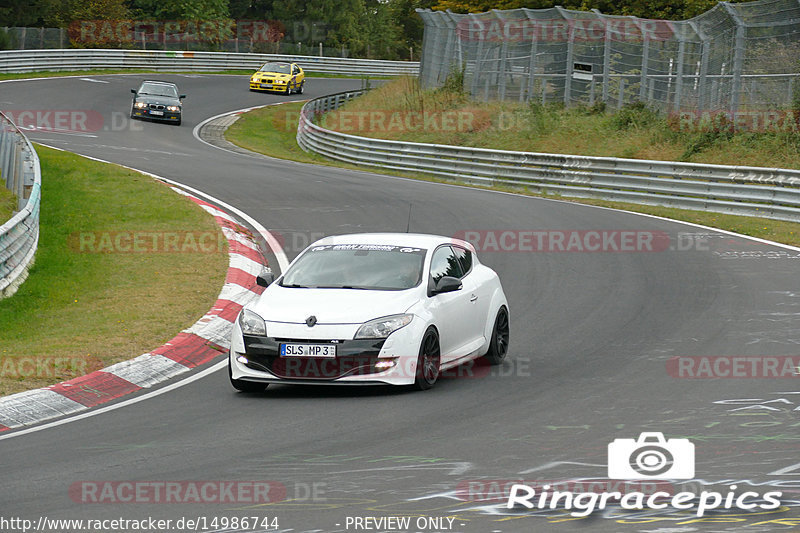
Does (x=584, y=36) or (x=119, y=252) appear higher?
(x=584, y=36)

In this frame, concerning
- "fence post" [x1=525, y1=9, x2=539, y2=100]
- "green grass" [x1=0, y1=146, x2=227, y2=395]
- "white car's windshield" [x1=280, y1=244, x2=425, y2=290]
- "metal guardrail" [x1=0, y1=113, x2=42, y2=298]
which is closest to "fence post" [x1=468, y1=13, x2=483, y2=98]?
"fence post" [x1=525, y1=9, x2=539, y2=100]

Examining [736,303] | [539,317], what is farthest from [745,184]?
[539,317]

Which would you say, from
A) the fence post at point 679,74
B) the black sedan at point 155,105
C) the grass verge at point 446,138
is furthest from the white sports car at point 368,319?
the black sedan at point 155,105

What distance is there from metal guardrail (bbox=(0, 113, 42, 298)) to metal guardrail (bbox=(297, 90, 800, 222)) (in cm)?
1222

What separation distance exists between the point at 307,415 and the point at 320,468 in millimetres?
1804

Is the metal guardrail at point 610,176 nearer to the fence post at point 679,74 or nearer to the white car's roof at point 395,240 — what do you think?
the fence post at point 679,74

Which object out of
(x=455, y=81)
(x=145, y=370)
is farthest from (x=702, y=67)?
(x=145, y=370)

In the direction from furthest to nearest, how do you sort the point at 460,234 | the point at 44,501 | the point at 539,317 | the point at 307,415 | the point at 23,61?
the point at 23,61 < the point at 460,234 < the point at 539,317 < the point at 307,415 < the point at 44,501

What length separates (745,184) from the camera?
23.3 metres

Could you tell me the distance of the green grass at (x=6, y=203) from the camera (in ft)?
58.3

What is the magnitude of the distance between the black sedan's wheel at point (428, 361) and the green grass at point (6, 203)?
9.60 meters

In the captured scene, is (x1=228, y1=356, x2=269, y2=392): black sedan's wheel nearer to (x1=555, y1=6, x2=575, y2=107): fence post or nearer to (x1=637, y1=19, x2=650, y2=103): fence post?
(x1=637, y1=19, x2=650, y2=103): fence post

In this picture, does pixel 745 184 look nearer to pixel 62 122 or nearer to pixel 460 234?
pixel 460 234

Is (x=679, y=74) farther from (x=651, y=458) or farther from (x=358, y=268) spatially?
(x=651, y=458)
